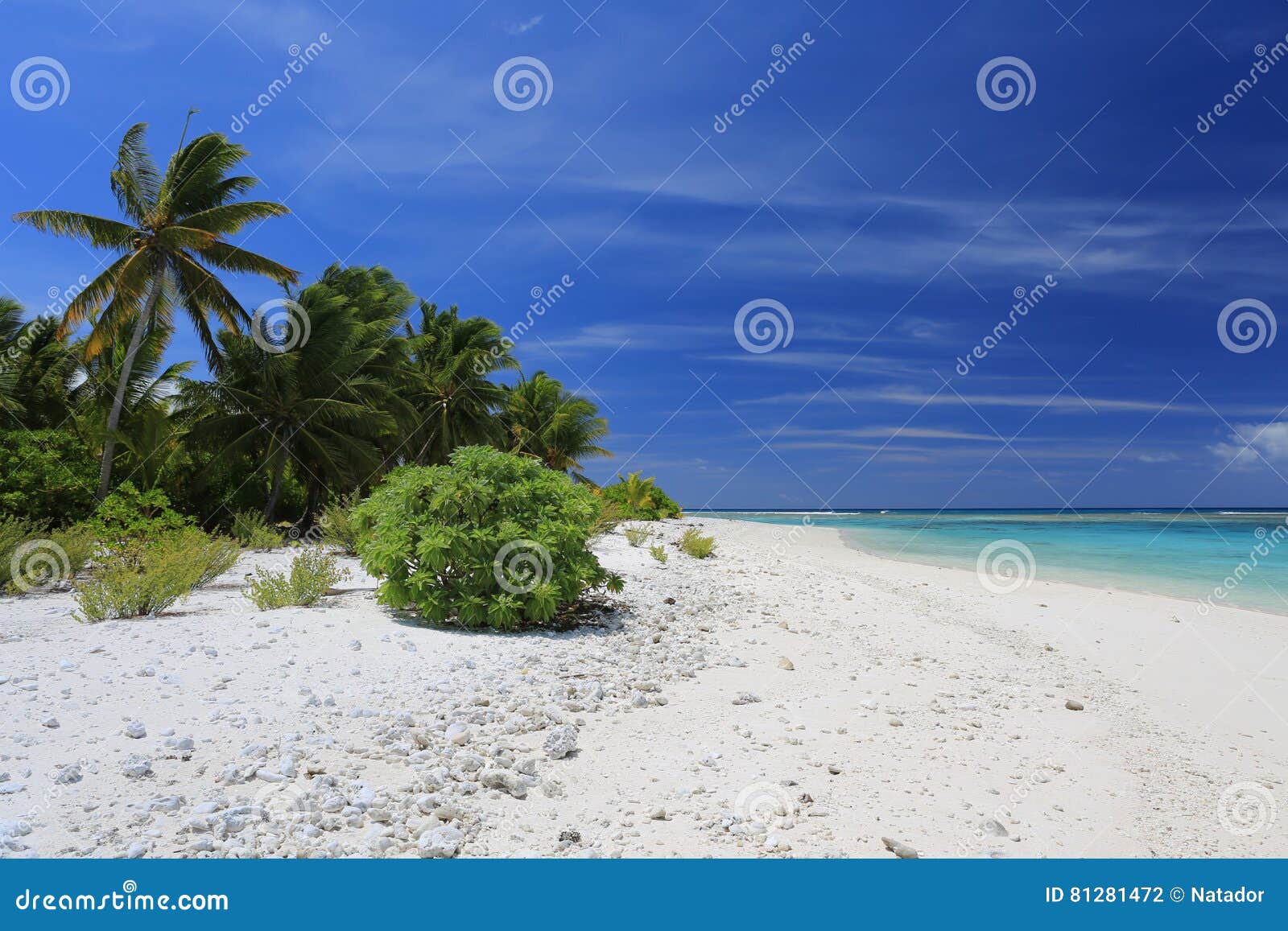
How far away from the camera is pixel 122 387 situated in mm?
18312

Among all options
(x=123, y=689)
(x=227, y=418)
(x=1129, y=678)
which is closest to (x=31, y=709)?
(x=123, y=689)

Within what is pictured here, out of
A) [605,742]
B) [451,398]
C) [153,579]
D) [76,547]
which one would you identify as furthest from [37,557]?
[451,398]

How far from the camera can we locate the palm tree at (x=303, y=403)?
72.0ft

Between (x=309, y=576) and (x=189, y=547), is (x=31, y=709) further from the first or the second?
(x=189, y=547)

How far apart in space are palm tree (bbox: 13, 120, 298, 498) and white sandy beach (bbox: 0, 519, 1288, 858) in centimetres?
1271

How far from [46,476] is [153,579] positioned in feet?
38.7

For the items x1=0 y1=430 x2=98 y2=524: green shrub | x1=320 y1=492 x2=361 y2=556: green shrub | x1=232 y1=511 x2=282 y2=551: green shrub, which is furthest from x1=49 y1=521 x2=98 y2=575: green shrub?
x1=320 y1=492 x2=361 y2=556: green shrub

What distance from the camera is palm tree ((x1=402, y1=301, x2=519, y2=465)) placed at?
30562mm

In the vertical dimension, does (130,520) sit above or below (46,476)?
below

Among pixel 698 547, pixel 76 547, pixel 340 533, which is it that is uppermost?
pixel 698 547

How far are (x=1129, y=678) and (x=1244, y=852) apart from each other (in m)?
4.42

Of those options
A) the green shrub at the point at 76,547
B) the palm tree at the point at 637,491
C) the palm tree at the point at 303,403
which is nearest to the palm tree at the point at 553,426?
the palm tree at the point at 637,491

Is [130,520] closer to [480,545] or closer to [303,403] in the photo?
[303,403]

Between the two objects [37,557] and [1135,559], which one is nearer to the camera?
[37,557]
